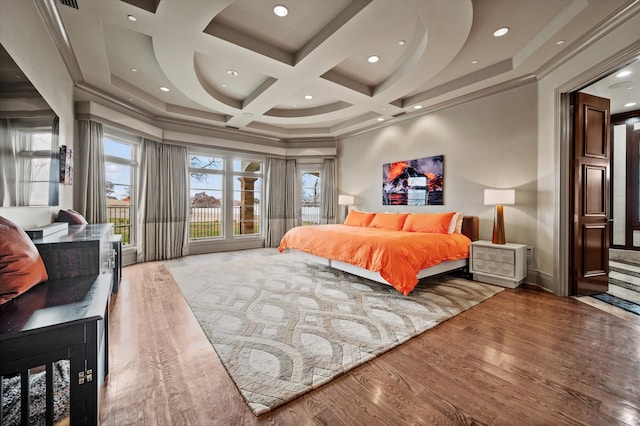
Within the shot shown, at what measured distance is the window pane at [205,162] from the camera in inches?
237

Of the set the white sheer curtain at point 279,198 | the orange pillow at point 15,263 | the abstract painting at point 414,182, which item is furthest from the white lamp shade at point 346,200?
the orange pillow at point 15,263

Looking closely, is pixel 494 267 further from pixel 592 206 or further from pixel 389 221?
pixel 389 221

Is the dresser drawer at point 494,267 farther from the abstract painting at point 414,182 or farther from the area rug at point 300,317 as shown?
the abstract painting at point 414,182

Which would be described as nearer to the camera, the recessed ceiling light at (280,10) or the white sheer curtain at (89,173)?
the recessed ceiling light at (280,10)

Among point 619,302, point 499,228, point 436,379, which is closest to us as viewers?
point 436,379

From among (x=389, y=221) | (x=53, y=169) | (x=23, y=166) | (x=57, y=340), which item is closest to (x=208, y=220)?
(x=53, y=169)

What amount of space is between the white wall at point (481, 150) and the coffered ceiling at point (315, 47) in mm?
318

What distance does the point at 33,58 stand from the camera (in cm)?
211

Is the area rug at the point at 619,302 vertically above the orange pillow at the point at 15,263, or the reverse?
the orange pillow at the point at 15,263

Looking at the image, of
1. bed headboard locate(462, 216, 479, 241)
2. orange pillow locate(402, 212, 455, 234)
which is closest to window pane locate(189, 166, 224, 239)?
orange pillow locate(402, 212, 455, 234)

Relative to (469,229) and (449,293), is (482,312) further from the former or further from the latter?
(469,229)

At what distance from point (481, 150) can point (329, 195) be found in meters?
3.52

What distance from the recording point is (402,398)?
5.07 feet

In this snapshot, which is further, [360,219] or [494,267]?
[360,219]
